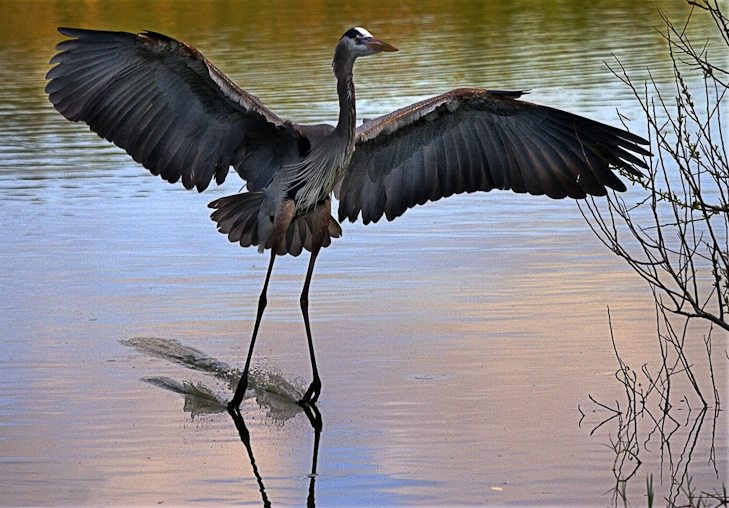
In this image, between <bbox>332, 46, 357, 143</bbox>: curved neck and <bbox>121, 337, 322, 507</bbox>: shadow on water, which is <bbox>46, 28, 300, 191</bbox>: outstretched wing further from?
<bbox>121, 337, 322, 507</bbox>: shadow on water

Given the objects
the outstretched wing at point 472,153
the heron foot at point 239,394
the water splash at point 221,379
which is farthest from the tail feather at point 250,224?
the heron foot at point 239,394

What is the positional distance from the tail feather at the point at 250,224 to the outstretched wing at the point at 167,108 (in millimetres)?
212

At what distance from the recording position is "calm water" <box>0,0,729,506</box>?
5863mm

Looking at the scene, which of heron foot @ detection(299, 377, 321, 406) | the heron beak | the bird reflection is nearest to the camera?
the bird reflection

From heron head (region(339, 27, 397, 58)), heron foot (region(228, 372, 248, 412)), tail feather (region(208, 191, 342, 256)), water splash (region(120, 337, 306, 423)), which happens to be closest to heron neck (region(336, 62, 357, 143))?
heron head (region(339, 27, 397, 58))

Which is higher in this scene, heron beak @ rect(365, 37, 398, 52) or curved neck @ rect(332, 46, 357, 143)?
heron beak @ rect(365, 37, 398, 52)

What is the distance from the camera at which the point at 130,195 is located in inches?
Answer: 539

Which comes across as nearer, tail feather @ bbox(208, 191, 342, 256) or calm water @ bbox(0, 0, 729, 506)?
calm water @ bbox(0, 0, 729, 506)

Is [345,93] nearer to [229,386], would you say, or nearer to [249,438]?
[229,386]

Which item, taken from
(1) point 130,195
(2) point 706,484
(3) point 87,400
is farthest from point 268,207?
(1) point 130,195

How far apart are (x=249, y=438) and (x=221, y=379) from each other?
1.08m

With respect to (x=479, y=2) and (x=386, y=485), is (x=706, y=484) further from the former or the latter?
(x=479, y=2)

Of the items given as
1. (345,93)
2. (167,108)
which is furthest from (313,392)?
(167,108)

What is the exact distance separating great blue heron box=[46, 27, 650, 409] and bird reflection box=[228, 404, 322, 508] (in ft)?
0.87
